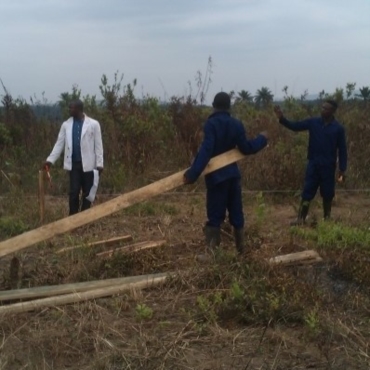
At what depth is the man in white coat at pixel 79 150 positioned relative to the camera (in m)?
8.15

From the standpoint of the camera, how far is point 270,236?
7.36m

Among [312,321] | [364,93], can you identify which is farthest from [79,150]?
[364,93]

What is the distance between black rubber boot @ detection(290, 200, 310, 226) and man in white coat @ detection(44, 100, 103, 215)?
2.35m

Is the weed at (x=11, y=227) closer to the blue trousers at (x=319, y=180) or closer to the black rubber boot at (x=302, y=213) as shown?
the black rubber boot at (x=302, y=213)

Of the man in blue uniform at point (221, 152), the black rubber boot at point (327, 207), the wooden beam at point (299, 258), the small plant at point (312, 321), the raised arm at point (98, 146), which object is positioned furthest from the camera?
the black rubber boot at point (327, 207)

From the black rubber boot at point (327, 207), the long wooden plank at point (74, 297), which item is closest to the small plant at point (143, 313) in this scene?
the long wooden plank at point (74, 297)

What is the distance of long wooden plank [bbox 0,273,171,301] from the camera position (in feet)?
17.8

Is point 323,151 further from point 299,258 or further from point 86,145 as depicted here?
point 86,145

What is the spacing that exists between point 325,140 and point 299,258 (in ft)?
7.79

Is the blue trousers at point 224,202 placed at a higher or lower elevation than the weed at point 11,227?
higher

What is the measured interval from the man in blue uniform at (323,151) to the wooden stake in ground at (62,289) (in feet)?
10.3

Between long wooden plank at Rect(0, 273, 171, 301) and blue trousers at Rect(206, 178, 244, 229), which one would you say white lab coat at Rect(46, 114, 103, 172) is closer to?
blue trousers at Rect(206, 178, 244, 229)

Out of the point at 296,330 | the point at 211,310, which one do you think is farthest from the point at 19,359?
the point at 296,330

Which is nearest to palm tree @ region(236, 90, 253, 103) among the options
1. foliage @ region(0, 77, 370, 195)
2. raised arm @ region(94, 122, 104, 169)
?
foliage @ region(0, 77, 370, 195)
